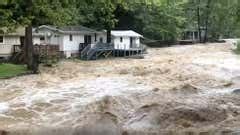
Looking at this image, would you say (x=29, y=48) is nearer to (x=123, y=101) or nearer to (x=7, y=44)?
(x=7, y=44)

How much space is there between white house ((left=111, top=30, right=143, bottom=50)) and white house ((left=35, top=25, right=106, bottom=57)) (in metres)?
3.23

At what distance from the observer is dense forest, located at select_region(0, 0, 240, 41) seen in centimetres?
3747

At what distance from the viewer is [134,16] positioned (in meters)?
74.6

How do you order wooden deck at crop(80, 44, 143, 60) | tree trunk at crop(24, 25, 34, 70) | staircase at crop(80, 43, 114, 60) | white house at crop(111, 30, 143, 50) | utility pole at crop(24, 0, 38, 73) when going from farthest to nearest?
white house at crop(111, 30, 143, 50), wooden deck at crop(80, 44, 143, 60), staircase at crop(80, 43, 114, 60), tree trunk at crop(24, 25, 34, 70), utility pole at crop(24, 0, 38, 73)

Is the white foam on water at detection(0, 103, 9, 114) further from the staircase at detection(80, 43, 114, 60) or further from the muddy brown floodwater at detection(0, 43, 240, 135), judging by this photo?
the staircase at detection(80, 43, 114, 60)

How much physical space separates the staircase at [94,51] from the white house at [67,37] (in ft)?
5.47

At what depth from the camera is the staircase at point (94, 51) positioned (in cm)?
5722

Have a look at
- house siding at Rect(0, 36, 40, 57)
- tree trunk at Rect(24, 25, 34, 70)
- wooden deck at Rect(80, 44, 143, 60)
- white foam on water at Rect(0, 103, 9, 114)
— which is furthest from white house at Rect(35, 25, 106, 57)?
white foam on water at Rect(0, 103, 9, 114)

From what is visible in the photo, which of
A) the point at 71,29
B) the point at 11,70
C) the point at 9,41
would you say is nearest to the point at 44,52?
the point at 9,41

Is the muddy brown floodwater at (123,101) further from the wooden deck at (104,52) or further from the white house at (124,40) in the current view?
the white house at (124,40)

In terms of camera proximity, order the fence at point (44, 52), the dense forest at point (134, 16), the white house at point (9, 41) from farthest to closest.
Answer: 1. the white house at point (9, 41)
2. the fence at point (44, 52)
3. the dense forest at point (134, 16)

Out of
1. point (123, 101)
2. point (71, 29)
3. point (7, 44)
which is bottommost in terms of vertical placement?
point (123, 101)

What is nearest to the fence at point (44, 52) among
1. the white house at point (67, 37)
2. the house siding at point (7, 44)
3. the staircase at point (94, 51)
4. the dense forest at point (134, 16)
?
the house siding at point (7, 44)

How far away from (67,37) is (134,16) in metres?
18.9
